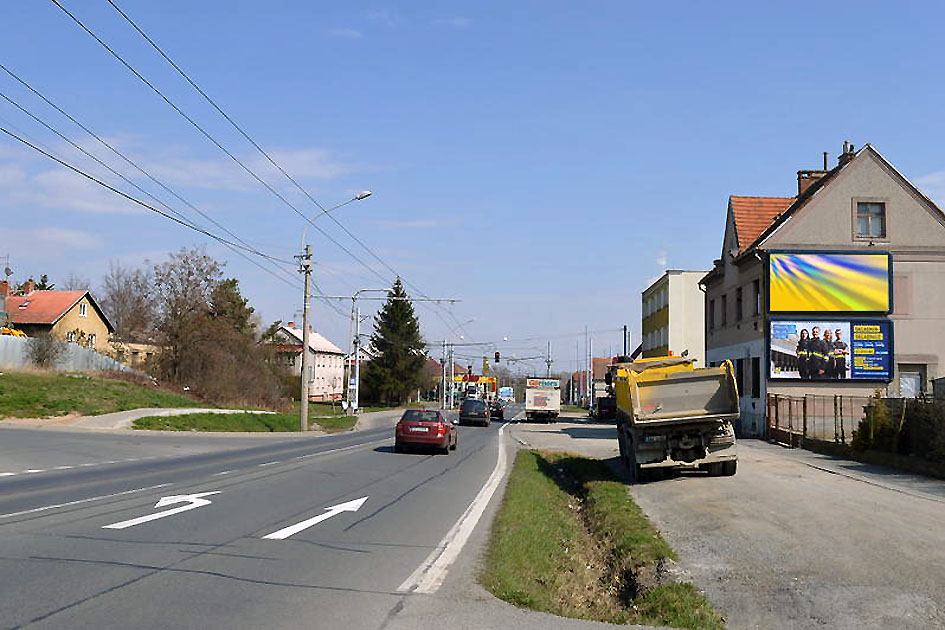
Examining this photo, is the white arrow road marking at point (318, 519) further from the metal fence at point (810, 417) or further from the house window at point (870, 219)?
the house window at point (870, 219)

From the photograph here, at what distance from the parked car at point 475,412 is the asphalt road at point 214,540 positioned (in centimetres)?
3410

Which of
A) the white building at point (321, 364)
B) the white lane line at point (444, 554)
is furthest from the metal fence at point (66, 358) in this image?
the white building at point (321, 364)

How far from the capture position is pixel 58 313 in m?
68.4

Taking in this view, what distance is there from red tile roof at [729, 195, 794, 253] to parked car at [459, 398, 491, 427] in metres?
21.1

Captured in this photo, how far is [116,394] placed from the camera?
41.4 meters

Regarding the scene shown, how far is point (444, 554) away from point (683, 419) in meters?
9.79

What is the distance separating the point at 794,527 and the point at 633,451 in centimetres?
791

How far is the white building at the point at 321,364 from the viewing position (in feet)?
369

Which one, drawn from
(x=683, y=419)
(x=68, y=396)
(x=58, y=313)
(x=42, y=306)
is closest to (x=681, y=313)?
(x=68, y=396)

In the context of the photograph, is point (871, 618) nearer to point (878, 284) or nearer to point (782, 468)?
point (782, 468)

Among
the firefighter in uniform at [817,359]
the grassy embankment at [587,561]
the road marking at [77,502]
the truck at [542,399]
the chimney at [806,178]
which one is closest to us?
the grassy embankment at [587,561]

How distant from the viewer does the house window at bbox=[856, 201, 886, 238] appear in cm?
3734

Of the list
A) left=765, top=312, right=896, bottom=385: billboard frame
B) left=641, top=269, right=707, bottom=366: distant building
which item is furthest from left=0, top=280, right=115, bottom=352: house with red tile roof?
left=765, top=312, right=896, bottom=385: billboard frame

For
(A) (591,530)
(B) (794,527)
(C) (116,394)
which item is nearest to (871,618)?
(B) (794,527)
